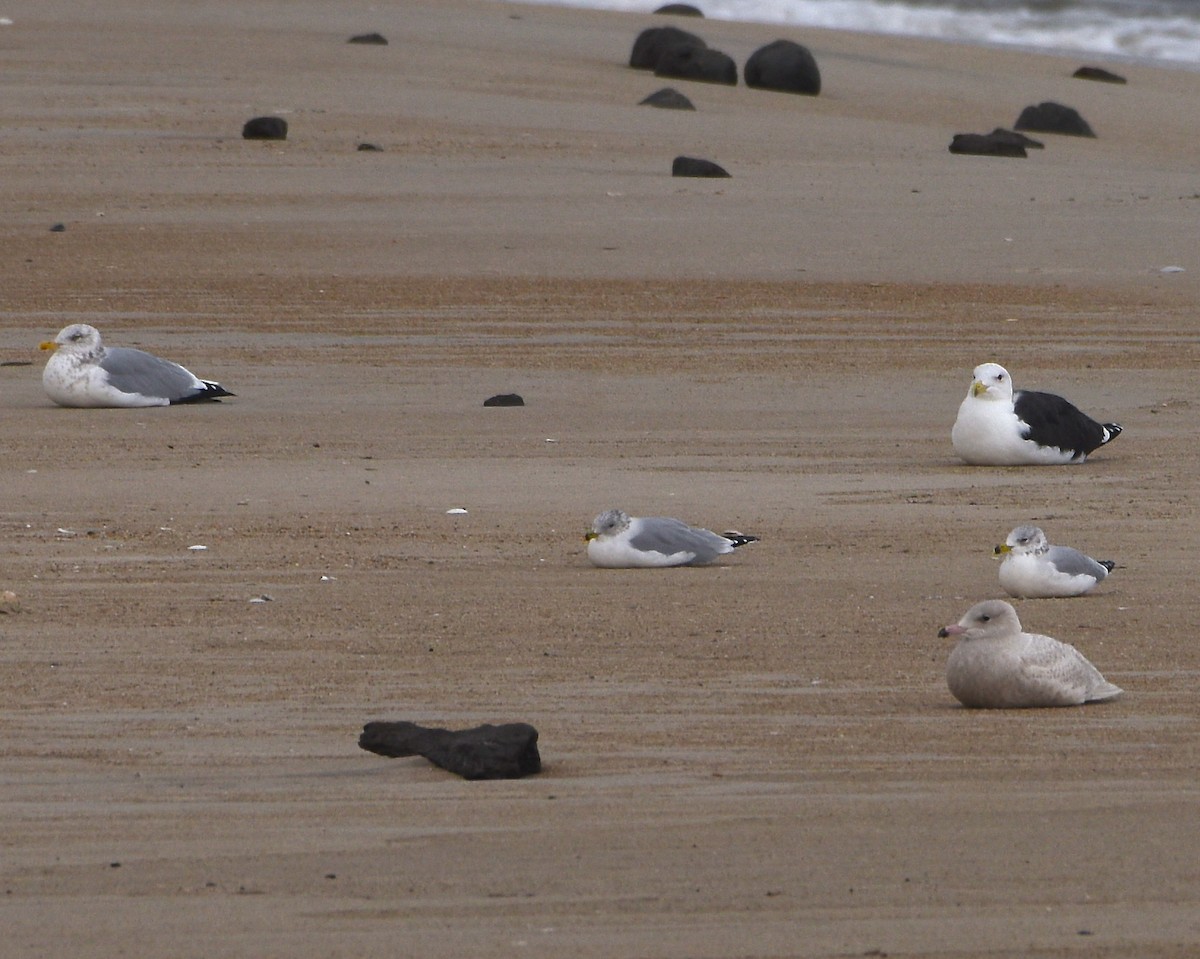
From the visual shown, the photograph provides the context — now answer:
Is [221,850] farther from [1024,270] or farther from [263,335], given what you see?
[1024,270]

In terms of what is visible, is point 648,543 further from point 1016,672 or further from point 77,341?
point 77,341

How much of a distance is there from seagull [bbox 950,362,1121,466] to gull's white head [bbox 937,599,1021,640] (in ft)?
12.6

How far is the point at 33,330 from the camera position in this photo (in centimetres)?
1308

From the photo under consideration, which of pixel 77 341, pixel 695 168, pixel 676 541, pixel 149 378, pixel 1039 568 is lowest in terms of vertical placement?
pixel 695 168

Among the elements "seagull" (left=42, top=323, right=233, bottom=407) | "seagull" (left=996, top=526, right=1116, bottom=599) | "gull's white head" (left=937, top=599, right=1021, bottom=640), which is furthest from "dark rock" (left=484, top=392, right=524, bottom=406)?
"gull's white head" (left=937, top=599, right=1021, bottom=640)

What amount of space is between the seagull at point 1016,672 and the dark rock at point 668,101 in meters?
16.4

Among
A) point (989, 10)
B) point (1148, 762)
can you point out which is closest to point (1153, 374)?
point (1148, 762)

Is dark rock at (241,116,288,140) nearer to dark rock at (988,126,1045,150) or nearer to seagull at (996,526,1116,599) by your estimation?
dark rock at (988,126,1045,150)

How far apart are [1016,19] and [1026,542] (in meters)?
36.7

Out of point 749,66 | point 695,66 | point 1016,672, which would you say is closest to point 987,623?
point 1016,672

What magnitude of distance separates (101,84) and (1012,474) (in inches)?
538

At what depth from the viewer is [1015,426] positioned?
373 inches

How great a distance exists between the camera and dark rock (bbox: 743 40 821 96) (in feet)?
78.3

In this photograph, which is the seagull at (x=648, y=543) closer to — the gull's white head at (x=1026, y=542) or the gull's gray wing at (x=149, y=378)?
the gull's white head at (x=1026, y=542)
